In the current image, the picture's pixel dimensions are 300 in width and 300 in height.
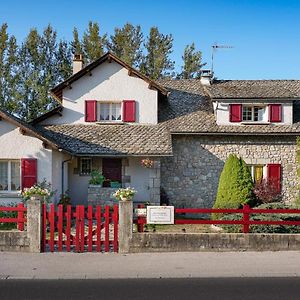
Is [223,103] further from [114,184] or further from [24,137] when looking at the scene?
[24,137]

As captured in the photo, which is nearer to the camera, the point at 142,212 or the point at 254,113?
the point at 142,212

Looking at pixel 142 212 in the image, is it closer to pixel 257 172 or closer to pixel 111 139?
pixel 111 139

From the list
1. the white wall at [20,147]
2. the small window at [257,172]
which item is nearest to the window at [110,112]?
the white wall at [20,147]

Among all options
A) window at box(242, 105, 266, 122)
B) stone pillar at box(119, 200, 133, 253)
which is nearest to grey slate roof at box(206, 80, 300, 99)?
window at box(242, 105, 266, 122)

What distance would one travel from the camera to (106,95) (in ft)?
69.0

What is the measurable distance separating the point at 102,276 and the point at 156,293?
1.61 m

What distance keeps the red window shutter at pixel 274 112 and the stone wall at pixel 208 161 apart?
94 cm

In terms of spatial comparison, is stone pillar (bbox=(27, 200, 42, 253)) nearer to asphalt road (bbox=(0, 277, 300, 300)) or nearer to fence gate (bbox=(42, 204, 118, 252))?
fence gate (bbox=(42, 204, 118, 252))

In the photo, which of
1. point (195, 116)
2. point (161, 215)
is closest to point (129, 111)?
point (195, 116)

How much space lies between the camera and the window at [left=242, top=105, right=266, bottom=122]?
68.7 feet

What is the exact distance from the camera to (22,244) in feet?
34.4

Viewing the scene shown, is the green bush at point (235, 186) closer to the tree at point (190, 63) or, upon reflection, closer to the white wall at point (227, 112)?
Result: the white wall at point (227, 112)

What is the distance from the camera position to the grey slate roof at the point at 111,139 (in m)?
18.7

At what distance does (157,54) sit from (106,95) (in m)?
19.6
